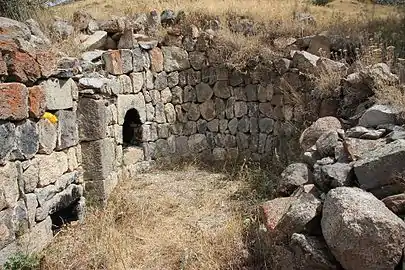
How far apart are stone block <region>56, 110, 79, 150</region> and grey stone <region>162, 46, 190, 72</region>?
2.87 meters

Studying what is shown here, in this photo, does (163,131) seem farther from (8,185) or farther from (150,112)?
(8,185)

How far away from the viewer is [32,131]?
419 cm

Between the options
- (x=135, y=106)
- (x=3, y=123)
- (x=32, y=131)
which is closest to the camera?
(x=3, y=123)

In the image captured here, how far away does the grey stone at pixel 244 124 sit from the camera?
761cm

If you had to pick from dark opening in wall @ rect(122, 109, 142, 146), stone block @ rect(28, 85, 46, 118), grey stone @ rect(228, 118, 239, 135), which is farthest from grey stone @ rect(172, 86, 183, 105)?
stone block @ rect(28, 85, 46, 118)

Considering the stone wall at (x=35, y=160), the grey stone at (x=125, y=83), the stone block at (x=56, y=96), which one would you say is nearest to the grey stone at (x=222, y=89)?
the grey stone at (x=125, y=83)

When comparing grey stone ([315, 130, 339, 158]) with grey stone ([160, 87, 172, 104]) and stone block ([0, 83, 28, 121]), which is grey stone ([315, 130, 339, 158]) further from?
grey stone ([160, 87, 172, 104])

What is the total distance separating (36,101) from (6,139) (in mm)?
560

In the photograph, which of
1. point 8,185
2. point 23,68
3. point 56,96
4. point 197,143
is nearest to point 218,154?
point 197,143

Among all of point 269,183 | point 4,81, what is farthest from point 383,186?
point 4,81

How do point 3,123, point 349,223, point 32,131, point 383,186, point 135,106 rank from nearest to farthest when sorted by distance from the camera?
point 349,223
point 383,186
point 3,123
point 32,131
point 135,106

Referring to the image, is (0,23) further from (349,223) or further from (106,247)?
(349,223)

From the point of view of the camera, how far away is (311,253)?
318 cm

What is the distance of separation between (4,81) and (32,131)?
0.54 meters
